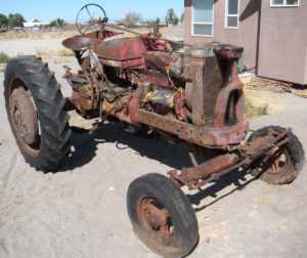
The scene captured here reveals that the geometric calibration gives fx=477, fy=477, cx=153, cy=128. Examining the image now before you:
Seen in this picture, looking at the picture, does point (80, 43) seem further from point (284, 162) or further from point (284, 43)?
point (284, 43)

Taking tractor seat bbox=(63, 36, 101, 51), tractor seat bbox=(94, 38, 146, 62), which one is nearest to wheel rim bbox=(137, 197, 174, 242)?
tractor seat bbox=(94, 38, 146, 62)

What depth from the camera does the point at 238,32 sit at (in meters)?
13.8

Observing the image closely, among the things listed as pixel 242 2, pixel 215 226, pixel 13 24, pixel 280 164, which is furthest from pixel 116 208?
pixel 13 24

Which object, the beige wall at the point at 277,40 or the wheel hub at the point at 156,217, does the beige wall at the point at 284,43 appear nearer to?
the beige wall at the point at 277,40

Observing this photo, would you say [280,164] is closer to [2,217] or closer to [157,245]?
[157,245]

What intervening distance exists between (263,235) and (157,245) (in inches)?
38.5

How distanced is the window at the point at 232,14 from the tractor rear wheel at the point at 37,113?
30.7 ft

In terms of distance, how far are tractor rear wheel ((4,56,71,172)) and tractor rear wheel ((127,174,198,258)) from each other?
4.65 ft

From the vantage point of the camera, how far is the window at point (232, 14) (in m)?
14.0

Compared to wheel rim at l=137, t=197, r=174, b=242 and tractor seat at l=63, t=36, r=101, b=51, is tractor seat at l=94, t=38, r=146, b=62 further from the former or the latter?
wheel rim at l=137, t=197, r=174, b=242

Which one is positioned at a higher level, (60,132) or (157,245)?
(60,132)

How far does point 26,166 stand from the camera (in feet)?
19.8

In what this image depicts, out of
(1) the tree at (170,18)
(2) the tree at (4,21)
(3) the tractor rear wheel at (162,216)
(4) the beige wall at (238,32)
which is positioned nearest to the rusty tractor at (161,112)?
(3) the tractor rear wheel at (162,216)

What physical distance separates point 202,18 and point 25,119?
1083 cm
